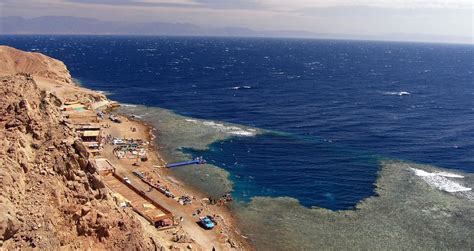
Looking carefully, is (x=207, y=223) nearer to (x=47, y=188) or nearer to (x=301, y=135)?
(x=47, y=188)

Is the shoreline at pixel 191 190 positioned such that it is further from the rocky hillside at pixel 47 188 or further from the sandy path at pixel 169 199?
the rocky hillside at pixel 47 188

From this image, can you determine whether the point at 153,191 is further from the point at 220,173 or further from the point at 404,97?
the point at 404,97

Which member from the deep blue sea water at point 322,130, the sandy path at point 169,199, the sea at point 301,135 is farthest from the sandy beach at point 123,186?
the deep blue sea water at point 322,130

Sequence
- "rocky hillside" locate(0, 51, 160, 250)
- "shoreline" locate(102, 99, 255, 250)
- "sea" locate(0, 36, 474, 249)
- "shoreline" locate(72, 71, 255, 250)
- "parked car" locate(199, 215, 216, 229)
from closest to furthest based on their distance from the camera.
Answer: "rocky hillside" locate(0, 51, 160, 250)
"shoreline" locate(102, 99, 255, 250)
"shoreline" locate(72, 71, 255, 250)
"parked car" locate(199, 215, 216, 229)
"sea" locate(0, 36, 474, 249)

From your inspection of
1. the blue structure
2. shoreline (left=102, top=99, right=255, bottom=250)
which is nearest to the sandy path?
shoreline (left=102, top=99, right=255, bottom=250)

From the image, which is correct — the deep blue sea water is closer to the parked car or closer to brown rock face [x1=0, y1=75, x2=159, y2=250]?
the parked car

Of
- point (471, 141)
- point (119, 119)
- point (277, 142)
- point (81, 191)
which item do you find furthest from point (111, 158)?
point (471, 141)

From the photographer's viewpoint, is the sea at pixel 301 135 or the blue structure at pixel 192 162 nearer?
the sea at pixel 301 135
